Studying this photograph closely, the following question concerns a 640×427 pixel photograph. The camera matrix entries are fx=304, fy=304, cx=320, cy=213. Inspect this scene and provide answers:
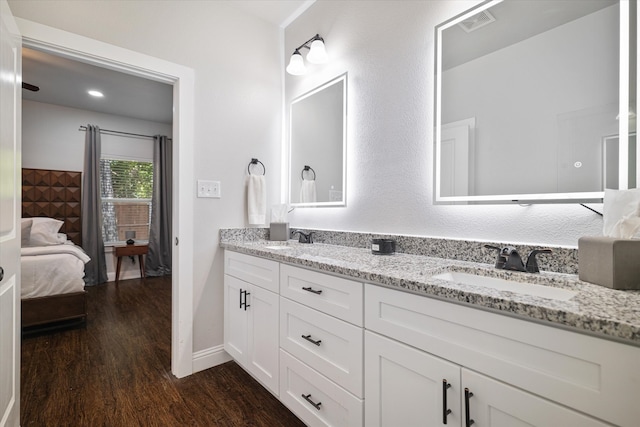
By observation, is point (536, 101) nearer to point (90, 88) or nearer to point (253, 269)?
point (253, 269)

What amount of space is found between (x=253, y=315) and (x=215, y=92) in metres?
1.54

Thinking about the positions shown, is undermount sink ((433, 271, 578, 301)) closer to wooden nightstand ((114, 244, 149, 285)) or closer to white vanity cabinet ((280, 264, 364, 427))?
white vanity cabinet ((280, 264, 364, 427))

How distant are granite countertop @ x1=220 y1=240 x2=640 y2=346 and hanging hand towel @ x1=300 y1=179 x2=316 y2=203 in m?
0.87

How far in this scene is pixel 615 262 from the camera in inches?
32.3

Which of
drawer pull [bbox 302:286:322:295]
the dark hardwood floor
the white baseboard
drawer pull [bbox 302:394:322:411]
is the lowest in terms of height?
the dark hardwood floor

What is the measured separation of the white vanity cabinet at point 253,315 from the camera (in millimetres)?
1585

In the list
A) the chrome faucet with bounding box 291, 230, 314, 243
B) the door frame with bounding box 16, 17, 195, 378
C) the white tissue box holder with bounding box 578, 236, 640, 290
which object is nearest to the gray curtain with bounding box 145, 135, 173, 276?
the door frame with bounding box 16, 17, 195, 378

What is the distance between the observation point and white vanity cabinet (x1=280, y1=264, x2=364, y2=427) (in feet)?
3.73

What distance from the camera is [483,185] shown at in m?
1.34

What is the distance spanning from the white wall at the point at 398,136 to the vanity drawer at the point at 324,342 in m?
0.67

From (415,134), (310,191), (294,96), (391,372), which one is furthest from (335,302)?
(294,96)

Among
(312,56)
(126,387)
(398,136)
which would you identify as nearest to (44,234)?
(126,387)

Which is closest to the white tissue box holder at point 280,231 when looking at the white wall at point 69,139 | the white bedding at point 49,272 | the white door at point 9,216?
the white door at point 9,216

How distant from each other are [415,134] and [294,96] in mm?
1203
